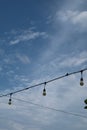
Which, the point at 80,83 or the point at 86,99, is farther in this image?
the point at 86,99

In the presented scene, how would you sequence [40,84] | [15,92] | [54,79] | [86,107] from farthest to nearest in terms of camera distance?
[86,107], [15,92], [40,84], [54,79]

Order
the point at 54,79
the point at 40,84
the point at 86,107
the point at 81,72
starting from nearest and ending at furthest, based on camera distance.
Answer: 1. the point at 81,72
2. the point at 54,79
3. the point at 40,84
4. the point at 86,107

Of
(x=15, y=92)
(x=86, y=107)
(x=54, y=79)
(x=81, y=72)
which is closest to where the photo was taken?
(x=81, y=72)

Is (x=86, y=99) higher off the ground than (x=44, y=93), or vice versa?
(x=86, y=99)

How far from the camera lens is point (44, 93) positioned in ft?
72.9

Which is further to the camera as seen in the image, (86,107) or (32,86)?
(86,107)

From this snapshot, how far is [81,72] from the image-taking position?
19.3 m

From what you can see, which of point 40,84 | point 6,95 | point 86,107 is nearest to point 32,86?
point 40,84

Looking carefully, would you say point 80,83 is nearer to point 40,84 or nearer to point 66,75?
point 66,75

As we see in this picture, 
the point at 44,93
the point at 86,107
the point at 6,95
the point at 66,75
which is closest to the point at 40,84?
the point at 44,93

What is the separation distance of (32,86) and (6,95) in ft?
16.4

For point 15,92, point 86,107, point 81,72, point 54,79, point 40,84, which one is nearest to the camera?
point 81,72

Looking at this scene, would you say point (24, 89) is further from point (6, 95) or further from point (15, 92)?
point (6, 95)

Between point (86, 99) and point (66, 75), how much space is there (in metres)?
21.0
